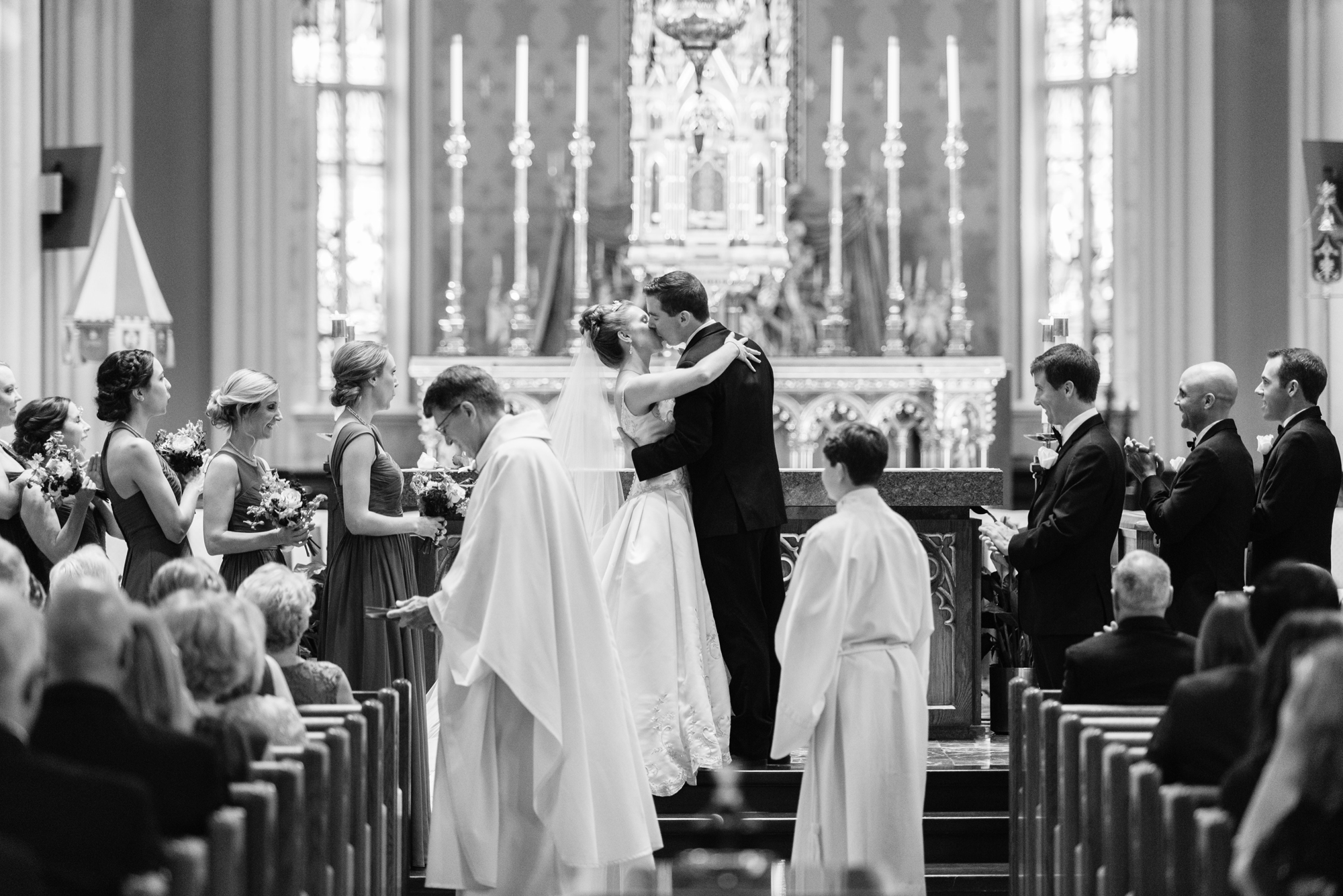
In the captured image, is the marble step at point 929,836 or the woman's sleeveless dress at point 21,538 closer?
the marble step at point 929,836

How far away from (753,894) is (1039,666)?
2853mm

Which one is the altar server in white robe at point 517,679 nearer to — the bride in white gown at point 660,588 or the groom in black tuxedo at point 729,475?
the bride in white gown at point 660,588

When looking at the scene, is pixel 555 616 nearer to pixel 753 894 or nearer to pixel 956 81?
pixel 753 894

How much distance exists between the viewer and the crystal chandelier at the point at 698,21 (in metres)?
12.0

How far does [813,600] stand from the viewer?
5051mm

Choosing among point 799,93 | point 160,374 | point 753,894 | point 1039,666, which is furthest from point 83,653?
point 799,93

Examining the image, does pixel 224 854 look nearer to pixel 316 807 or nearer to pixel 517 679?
pixel 316 807

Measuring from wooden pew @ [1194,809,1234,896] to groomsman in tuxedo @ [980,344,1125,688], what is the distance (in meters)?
2.65

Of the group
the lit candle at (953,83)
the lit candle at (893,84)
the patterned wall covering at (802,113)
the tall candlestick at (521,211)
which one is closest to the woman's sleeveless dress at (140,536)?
the tall candlestick at (521,211)

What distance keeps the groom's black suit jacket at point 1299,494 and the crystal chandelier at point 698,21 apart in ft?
21.4

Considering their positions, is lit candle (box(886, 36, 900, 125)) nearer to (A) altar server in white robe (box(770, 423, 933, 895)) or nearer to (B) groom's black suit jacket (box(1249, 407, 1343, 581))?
(B) groom's black suit jacket (box(1249, 407, 1343, 581))

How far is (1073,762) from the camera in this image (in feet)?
15.0

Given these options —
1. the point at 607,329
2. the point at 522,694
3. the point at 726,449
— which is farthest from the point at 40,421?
the point at 522,694

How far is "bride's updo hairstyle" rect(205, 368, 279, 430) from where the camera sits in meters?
5.91
